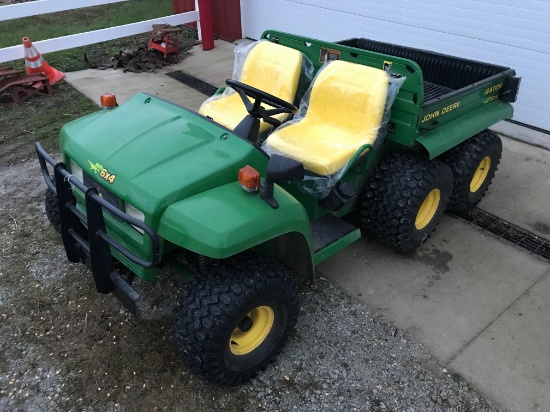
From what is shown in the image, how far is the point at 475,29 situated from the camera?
5.30m

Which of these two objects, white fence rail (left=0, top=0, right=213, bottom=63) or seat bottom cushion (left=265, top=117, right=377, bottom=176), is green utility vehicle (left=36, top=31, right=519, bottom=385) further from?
white fence rail (left=0, top=0, right=213, bottom=63)

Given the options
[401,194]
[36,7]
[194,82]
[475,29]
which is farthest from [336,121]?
[36,7]

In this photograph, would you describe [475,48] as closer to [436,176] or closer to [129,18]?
[436,176]

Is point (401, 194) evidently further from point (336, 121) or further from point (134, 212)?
point (134, 212)

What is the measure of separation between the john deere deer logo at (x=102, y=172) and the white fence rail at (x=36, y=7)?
5.15 meters

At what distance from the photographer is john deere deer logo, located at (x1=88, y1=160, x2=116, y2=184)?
2.50 meters

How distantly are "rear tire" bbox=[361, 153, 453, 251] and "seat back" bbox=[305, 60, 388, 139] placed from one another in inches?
11.9

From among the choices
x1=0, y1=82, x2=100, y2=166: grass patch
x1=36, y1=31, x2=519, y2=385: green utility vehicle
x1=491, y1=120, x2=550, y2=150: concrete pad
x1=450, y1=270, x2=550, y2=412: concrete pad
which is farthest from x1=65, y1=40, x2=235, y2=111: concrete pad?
x1=450, y1=270, x2=550, y2=412: concrete pad

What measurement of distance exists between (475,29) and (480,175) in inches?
81.9

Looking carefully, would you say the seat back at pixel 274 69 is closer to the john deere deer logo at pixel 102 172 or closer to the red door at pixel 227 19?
the john deere deer logo at pixel 102 172

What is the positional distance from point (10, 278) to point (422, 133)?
294 centimetres

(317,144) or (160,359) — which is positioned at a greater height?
(317,144)

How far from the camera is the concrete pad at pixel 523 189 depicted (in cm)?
402

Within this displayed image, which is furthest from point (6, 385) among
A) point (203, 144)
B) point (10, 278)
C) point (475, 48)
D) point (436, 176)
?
point (475, 48)
